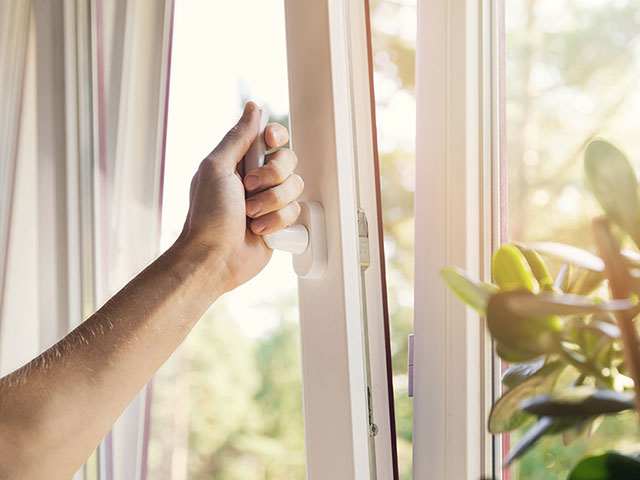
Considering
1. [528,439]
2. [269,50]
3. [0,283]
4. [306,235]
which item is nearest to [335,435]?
[306,235]

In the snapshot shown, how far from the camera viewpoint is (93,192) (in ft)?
4.27

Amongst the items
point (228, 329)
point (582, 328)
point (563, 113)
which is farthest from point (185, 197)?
point (582, 328)

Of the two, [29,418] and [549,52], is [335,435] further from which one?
[549,52]

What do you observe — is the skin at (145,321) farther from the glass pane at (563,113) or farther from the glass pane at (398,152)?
the glass pane at (563,113)

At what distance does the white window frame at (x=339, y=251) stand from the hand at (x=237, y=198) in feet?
0.16

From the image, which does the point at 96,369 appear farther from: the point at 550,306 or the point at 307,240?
the point at 550,306

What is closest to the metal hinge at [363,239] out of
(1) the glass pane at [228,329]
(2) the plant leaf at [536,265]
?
(1) the glass pane at [228,329]

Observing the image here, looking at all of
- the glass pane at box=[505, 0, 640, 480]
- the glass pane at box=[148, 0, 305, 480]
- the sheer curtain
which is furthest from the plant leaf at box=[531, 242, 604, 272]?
the sheer curtain

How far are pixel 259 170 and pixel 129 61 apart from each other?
651 mm

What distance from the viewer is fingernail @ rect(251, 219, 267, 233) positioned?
0.77m

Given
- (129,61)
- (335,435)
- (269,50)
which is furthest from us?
(129,61)

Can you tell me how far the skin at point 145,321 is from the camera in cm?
64

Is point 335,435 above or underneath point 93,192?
underneath

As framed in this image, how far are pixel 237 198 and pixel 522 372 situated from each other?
1.48ft
